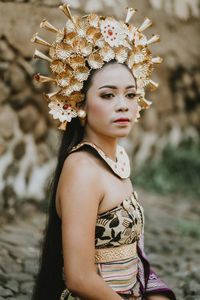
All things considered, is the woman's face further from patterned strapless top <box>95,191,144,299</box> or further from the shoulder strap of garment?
patterned strapless top <box>95,191,144,299</box>

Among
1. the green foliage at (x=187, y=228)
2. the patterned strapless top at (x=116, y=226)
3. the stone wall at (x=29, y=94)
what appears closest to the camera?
the patterned strapless top at (x=116, y=226)

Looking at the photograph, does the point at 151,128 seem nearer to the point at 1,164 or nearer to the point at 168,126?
the point at 168,126

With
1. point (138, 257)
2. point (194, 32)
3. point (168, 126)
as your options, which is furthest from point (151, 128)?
point (138, 257)

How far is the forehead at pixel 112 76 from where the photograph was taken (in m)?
1.95

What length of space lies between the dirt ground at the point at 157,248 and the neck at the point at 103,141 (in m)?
1.30

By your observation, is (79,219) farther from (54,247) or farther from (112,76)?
(112,76)

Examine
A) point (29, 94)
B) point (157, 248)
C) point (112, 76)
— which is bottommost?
point (157, 248)

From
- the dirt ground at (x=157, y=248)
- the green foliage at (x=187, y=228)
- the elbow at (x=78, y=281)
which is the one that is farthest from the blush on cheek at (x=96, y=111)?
the green foliage at (x=187, y=228)

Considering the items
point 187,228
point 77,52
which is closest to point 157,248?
point 187,228

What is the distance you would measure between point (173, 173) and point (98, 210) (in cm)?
430

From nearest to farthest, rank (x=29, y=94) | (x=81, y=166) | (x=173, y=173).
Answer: (x=81, y=166) < (x=29, y=94) < (x=173, y=173)

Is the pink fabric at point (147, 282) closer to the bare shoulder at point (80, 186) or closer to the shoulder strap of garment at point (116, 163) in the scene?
the shoulder strap of garment at point (116, 163)

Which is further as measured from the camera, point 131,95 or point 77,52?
point 131,95

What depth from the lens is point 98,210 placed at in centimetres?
190
